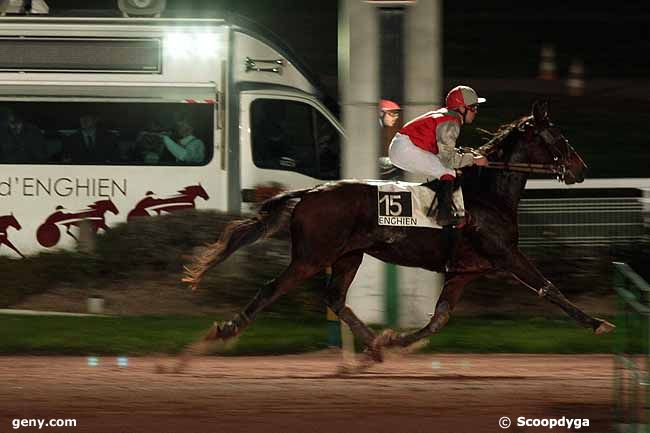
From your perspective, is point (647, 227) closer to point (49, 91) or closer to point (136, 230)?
point (136, 230)

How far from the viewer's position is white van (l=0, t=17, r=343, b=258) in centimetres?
1452

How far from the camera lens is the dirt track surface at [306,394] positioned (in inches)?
329

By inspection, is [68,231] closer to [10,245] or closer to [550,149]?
[10,245]

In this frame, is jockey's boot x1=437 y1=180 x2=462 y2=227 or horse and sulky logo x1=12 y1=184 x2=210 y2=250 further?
horse and sulky logo x1=12 y1=184 x2=210 y2=250

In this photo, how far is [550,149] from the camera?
34.0 ft

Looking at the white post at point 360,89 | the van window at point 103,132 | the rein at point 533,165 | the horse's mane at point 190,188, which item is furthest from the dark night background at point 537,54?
the rein at point 533,165

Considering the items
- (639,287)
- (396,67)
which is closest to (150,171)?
(396,67)

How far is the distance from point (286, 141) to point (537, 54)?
1385cm

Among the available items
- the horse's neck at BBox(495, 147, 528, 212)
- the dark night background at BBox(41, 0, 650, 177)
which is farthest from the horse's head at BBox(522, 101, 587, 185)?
the dark night background at BBox(41, 0, 650, 177)

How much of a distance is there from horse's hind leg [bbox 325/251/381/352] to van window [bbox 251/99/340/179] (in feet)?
14.3

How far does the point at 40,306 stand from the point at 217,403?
14.7 ft

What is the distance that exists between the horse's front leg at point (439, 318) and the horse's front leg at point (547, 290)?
14.2 inches
